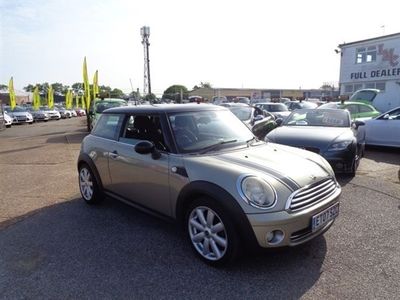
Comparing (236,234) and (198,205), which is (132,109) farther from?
(236,234)

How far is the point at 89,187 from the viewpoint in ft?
17.7

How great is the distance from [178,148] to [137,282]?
143 centimetres

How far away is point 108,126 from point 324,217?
3.24m

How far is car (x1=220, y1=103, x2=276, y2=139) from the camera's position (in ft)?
33.2

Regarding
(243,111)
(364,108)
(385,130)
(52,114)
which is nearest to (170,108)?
(243,111)

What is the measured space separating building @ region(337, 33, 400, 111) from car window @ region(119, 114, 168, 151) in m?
22.0

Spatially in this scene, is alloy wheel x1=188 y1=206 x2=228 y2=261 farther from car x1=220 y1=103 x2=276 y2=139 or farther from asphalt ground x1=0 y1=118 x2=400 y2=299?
car x1=220 y1=103 x2=276 y2=139

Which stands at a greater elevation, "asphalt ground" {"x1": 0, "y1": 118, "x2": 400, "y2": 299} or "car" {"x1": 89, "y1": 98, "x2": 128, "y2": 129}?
"car" {"x1": 89, "y1": 98, "x2": 128, "y2": 129}

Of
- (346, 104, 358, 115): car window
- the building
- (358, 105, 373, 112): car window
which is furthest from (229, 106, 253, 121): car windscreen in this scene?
the building

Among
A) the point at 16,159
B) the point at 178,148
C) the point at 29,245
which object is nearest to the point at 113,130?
the point at 178,148

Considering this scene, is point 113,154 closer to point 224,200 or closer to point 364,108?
point 224,200

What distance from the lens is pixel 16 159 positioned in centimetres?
989

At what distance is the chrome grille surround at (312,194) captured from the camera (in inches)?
124

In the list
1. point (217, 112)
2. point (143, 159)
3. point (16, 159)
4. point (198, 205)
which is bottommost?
point (16, 159)
